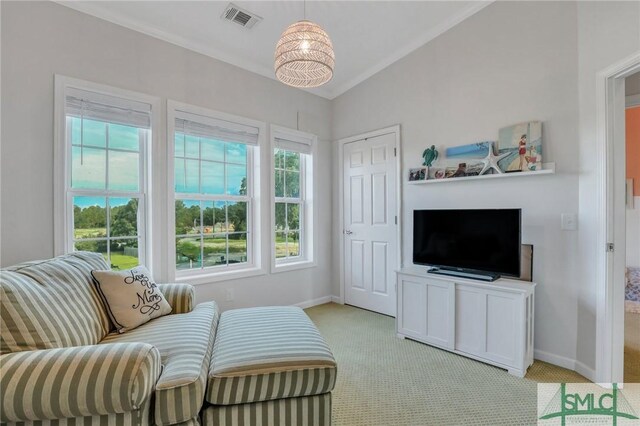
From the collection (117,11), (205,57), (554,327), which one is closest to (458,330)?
(554,327)

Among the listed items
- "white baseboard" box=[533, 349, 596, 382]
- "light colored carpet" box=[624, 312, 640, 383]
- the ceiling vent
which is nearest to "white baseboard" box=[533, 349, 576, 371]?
"white baseboard" box=[533, 349, 596, 382]

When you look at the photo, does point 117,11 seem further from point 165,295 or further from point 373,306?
point 373,306

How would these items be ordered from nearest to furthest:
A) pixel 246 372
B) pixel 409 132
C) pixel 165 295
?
pixel 246 372 → pixel 165 295 → pixel 409 132

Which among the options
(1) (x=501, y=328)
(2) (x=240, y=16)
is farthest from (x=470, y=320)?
(2) (x=240, y=16)

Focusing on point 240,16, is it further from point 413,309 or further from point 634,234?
point 634,234

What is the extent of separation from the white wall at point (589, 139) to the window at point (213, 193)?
2.84 metres

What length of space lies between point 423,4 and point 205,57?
2.07 m

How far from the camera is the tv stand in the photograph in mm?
2460

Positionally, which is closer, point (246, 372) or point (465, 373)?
point (246, 372)

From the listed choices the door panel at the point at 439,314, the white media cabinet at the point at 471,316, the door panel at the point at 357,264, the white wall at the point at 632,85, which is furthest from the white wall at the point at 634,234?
the door panel at the point at 357,264

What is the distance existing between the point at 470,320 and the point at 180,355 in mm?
2132

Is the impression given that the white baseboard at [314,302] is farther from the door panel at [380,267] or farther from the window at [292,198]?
the door panel at [380,267]

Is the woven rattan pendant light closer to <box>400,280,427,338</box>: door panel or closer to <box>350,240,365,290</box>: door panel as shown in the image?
<box>400,280,427,338</box>: door panel

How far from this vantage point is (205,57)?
9.73ft
